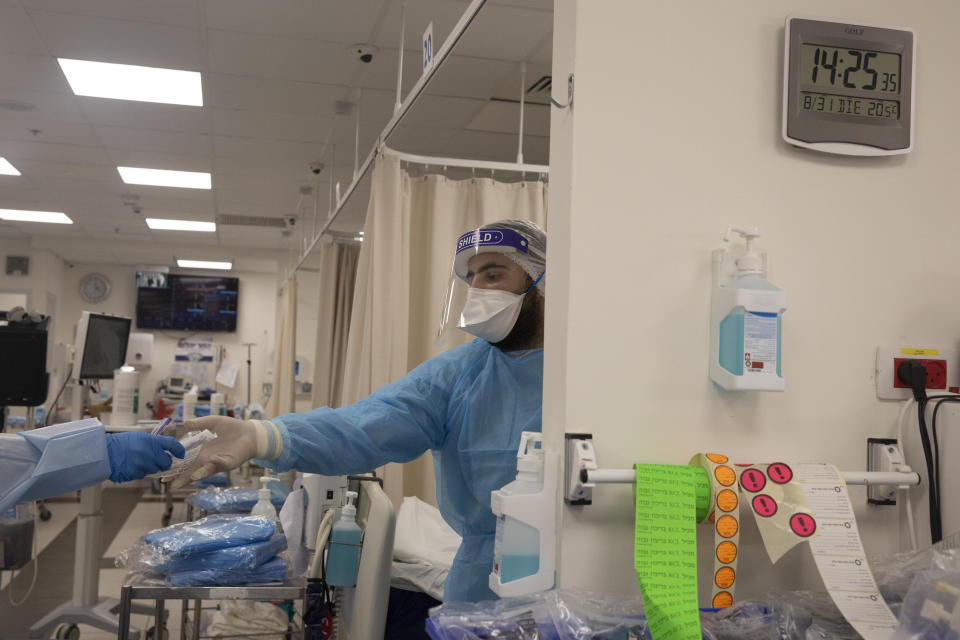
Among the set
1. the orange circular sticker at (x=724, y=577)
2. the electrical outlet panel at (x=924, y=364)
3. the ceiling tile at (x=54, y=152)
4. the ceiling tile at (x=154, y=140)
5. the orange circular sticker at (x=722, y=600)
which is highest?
the ceiling tile at (x=154, y=140)

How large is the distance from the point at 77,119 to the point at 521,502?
510 cm

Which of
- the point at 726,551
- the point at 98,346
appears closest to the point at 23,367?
the point at 98,346

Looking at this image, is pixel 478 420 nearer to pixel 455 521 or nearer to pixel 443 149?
pixel 455 521

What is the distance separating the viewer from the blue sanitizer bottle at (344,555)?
190cm

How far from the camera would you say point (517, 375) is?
1771 mm

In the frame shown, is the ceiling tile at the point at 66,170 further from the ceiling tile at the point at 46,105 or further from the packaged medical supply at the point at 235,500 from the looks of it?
the packaged medical supply at the point at 235,500

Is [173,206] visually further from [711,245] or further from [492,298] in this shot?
[711,245]

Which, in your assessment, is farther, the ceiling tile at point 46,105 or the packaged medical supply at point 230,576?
the ceiling tile at point 46,105

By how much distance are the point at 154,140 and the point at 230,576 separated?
432 centimetres

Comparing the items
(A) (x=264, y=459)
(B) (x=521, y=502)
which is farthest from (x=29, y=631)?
(B) (x=521, y=502)

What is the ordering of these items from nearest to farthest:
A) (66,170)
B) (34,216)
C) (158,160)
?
(158,160) → (66,170) → (34,216)

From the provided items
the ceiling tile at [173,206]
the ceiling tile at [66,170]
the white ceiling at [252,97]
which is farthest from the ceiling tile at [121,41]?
the ceiling tile at [173,206]

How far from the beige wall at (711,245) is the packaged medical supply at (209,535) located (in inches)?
46.7

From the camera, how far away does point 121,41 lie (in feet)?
12.8
